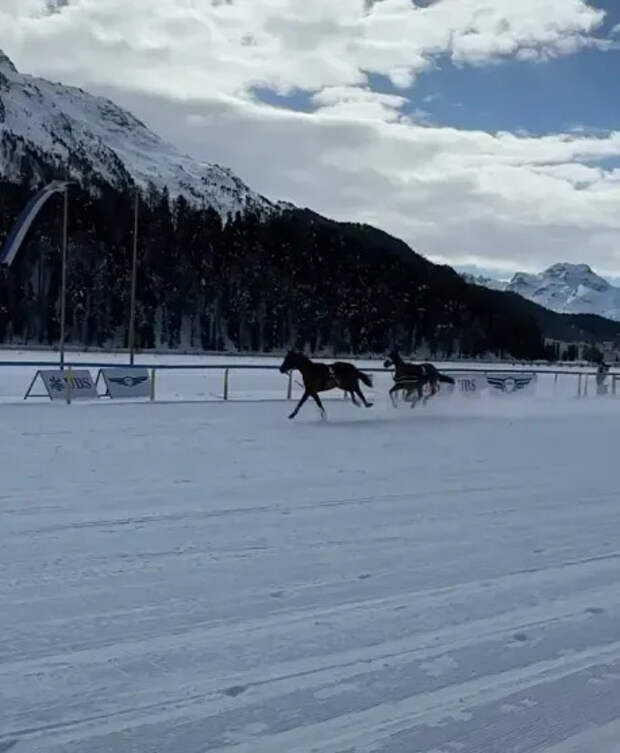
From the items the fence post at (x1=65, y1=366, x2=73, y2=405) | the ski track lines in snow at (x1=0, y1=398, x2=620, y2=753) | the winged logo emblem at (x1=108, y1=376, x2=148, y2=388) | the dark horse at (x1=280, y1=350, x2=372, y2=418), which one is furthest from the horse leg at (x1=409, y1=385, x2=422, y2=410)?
the ski track lines in snow at (x1=0, y1=398, x2=620, y2=753)

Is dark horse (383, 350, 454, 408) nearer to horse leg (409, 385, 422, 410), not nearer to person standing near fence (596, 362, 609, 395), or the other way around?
horse leg (409, 385, 422, 410)

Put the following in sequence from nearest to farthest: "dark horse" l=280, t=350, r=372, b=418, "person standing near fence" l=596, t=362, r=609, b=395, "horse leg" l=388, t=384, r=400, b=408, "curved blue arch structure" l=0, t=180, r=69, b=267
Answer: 1. "dark horse" l=280, t=350, r=372, b=418
2. "horse leg" l=388, t=384, r=400, b=408
3. "curved blue arch structure" l=0, t=180, r=69, b=267
4. "person standing near fence" l=596, t=362, r=609, b=395

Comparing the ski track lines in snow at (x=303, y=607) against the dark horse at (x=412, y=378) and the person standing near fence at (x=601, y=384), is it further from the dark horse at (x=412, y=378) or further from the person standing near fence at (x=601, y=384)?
the person standing near fence at (x=601, y=384)

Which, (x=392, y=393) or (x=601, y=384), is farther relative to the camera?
(x=601, y=384)

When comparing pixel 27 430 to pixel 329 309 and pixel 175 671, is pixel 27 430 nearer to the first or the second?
pixel 175 671

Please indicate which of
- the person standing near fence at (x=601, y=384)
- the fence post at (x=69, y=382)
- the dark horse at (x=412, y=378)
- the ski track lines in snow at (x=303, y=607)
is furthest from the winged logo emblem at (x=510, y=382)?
the ski track lines in snow at (x=303, y=607)

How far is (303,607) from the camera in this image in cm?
596

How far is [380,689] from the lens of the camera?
466cm

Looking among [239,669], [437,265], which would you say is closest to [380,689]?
[239,669]

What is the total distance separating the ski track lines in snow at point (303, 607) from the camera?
13.9 ft

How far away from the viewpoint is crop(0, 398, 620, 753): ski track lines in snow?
4242 mm

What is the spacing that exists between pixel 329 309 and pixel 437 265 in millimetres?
45157

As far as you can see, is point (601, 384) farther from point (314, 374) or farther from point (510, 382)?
point (314, 374)

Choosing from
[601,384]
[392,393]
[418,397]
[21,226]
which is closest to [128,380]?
[392,393]
